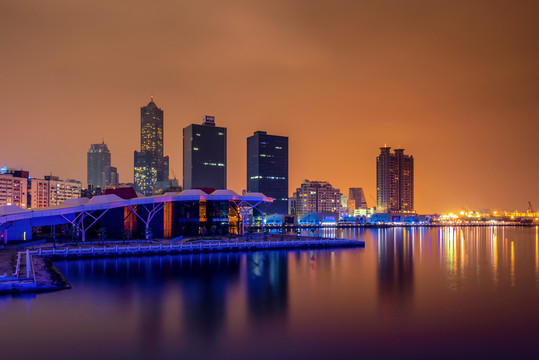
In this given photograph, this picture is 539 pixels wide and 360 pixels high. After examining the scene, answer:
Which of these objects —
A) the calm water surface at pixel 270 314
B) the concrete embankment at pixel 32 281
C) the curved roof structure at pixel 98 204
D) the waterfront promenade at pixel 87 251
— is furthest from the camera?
the curved roof structure at pixel 98 204

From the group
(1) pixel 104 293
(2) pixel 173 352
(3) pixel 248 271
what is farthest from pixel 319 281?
(2) pixel 173 352

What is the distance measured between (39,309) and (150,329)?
10697mm

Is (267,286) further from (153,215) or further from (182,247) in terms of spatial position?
(153,215)

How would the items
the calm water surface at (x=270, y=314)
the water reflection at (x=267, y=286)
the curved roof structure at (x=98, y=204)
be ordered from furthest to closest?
the curved roof structure at (x=98, y=204)
the water reflection at (x=267, y=286)
the calm water surface at (x=270, y=314)

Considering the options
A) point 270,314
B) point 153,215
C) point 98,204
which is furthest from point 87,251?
point 270,314

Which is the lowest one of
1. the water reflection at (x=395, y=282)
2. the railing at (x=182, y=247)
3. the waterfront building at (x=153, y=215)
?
the water reflection at (x=395, y=282)

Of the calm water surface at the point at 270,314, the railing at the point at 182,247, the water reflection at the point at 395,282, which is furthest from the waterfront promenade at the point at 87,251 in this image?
the water reflection at the point at 395,282

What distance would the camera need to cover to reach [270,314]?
114ft

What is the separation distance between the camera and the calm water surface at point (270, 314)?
85.6 ft

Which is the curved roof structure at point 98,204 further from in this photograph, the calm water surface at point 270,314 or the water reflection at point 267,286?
the water reflection at point 267,286

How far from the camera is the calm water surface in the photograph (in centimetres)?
2609

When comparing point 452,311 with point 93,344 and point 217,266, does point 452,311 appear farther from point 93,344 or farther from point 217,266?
point 217,266

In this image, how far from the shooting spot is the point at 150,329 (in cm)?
2967

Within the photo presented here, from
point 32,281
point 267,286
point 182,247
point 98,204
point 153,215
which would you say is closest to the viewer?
point 32,281
